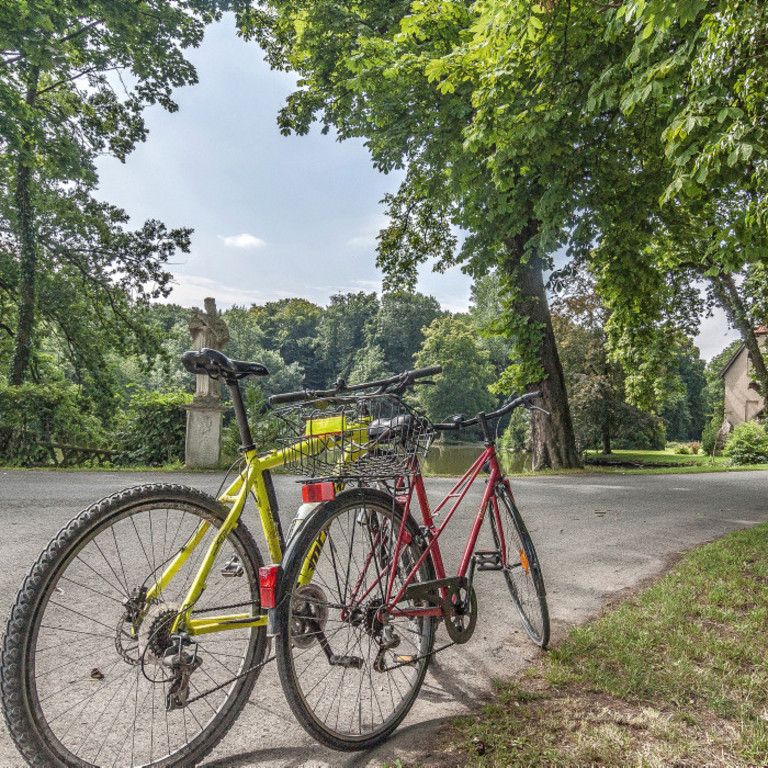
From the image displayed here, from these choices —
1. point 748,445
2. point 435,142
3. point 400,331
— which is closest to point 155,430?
point 435,142

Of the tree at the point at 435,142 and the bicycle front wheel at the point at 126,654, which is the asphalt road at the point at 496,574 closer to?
the bicycle front wheel at the point at 126,654

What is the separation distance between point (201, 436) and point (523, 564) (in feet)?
27.6

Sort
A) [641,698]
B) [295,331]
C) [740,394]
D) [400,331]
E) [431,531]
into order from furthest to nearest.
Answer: [295,331]
[400,331]
[740,394]
[431,531]
[641,698]

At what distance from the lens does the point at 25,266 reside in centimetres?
1400

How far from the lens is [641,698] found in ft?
7.46

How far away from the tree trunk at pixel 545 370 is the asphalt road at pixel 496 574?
141 centimetres

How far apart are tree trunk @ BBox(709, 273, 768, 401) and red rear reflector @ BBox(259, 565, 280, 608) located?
64.4ft

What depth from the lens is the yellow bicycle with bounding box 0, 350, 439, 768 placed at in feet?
4.98

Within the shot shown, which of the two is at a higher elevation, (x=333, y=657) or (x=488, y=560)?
(x=488, y=560)

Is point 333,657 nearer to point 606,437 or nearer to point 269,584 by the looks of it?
point 269,584

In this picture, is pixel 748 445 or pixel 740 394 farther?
pixel 740 394

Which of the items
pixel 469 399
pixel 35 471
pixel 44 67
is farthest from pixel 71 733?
pixel 469 399

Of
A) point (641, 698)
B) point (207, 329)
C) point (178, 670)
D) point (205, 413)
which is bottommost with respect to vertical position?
point (641, 698)

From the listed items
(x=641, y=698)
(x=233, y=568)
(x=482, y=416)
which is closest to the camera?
(x=233, y=568)
